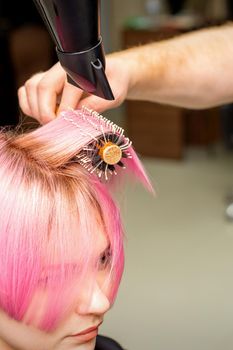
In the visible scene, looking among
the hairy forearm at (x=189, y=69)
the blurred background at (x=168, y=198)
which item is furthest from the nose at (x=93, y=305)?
the blurred background at (x=168, y=198)

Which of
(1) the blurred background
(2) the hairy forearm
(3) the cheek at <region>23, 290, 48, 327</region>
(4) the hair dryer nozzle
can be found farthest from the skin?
(1) the blurred background

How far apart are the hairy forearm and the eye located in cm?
39

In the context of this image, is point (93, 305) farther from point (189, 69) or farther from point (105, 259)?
point (189, 69)

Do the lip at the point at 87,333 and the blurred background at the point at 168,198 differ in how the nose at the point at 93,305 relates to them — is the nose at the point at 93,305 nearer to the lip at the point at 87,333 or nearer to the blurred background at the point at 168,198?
the lip at the point at 87,333

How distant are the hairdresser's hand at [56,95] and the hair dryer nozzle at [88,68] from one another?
21 centimetres

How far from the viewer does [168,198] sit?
10.1ft

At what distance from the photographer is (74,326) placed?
0.90m

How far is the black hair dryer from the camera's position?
0.65 meters

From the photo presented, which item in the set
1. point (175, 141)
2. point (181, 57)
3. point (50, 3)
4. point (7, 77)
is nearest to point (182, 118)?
point (175, 141)

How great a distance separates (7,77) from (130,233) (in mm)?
1368

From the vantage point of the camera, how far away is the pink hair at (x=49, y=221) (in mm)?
830

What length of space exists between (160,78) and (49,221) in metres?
0.52

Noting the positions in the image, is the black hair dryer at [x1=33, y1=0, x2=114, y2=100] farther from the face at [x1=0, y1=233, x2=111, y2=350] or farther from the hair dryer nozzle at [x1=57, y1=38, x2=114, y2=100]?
the face at [x1=0, y1=233, x2=111, y2=350]

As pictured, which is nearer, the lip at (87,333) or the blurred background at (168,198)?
the lip at (87,333)
